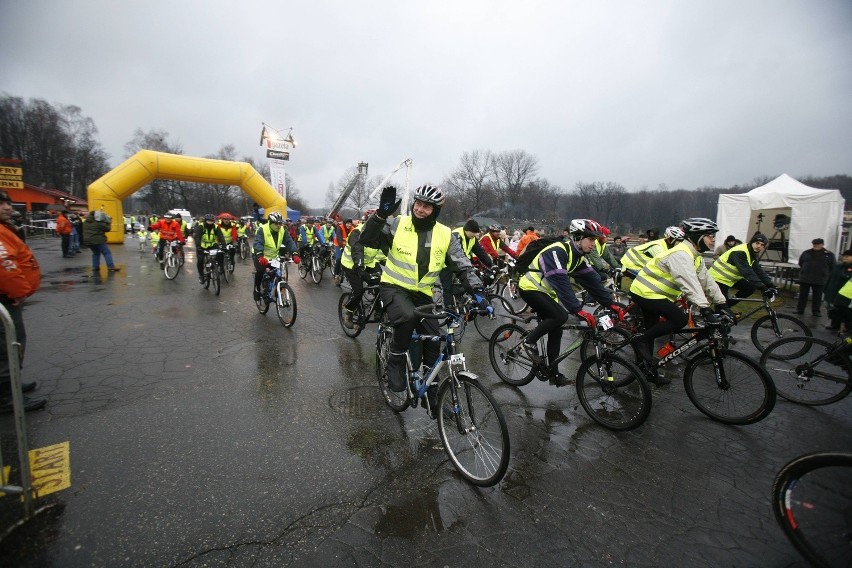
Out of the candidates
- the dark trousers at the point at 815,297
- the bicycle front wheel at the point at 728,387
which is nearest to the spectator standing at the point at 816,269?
the dark trousers at the point at 815,297

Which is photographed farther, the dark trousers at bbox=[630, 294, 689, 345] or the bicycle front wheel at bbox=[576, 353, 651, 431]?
the dark trousers at bbox=[630, 294, 689, 345]

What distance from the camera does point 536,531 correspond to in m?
2.48

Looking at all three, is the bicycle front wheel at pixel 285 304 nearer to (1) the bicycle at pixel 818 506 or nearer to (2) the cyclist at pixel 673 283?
(2) the cyclist at pixel 673 283

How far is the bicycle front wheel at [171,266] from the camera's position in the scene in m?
11.8

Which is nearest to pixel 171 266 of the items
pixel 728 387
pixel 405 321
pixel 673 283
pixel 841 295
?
pixel 405 321

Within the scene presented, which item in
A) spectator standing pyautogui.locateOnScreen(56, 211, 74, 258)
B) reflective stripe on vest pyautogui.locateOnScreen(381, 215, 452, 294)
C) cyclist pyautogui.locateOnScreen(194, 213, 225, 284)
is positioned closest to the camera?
reflective stripe on vest pyautogui.locateOnScreen(381, 215, 452, 294)

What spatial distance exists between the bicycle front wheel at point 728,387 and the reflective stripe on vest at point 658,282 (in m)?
0.79

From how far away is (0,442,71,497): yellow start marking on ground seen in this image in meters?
2.66

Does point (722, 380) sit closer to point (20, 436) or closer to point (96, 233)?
point (20, 436)

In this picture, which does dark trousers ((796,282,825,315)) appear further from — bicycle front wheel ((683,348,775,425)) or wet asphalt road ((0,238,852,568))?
bicycle front wheel ((683,348,775,425))

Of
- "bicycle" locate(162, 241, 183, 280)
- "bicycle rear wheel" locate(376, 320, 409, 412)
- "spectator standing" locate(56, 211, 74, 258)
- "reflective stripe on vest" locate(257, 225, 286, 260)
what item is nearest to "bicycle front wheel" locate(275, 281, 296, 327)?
"reflective stripe on vest" locate(257, 225, 286, 260)

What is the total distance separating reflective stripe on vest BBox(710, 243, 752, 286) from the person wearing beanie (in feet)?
3.89

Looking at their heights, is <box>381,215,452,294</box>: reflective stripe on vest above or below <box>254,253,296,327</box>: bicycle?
above

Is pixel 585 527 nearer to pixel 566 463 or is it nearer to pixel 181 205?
pixel 566 463
